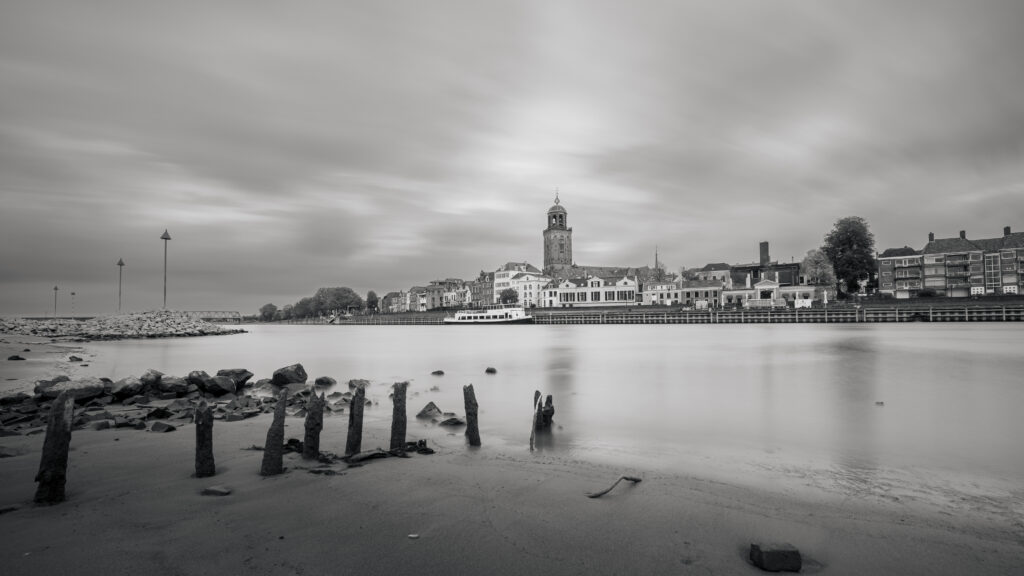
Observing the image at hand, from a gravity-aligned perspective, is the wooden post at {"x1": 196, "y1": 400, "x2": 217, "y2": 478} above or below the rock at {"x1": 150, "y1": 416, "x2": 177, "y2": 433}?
above

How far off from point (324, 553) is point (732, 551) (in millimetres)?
3916

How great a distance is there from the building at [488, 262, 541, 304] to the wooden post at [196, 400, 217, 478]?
143 metres

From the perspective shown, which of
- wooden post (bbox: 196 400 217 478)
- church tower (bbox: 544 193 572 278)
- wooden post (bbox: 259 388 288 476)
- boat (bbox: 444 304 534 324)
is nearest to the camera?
wooden post (bbox: 196 400 217 478)

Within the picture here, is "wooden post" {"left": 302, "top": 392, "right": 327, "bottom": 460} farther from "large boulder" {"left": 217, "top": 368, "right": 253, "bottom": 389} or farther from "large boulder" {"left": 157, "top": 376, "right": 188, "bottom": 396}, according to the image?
→ "large boulder" {"left": 217, "top": 368, "right": 253, "bottom": 389}

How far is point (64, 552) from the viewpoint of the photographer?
4715mm

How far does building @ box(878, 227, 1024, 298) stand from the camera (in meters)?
88.2

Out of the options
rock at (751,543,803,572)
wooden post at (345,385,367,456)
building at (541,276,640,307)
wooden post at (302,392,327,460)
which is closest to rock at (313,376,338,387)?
wooden post at (345,385,367,456)

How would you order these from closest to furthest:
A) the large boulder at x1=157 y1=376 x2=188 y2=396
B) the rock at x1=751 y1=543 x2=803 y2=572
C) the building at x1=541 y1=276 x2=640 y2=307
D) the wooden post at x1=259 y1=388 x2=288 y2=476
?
the rock at x1=751 y1=543 x2=803 y2=572
the wooden post at x1=259 y1=388 x2=288 y2=476
the large boulder at x1=157 y1=376 x2=188 y2=396
the building at x1=541 y1=276 x2=640 y2=307

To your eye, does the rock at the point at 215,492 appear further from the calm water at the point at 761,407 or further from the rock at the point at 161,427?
the calm water at the point at 761,407

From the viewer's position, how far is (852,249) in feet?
283

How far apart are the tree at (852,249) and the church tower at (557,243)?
89.1 meters

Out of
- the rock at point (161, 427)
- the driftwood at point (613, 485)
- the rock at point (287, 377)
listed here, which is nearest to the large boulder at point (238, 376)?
the rock at point (287, 377)

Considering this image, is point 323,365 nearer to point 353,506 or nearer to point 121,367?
point 121,367

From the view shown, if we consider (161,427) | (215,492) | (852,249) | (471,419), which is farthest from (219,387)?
(852,249)
